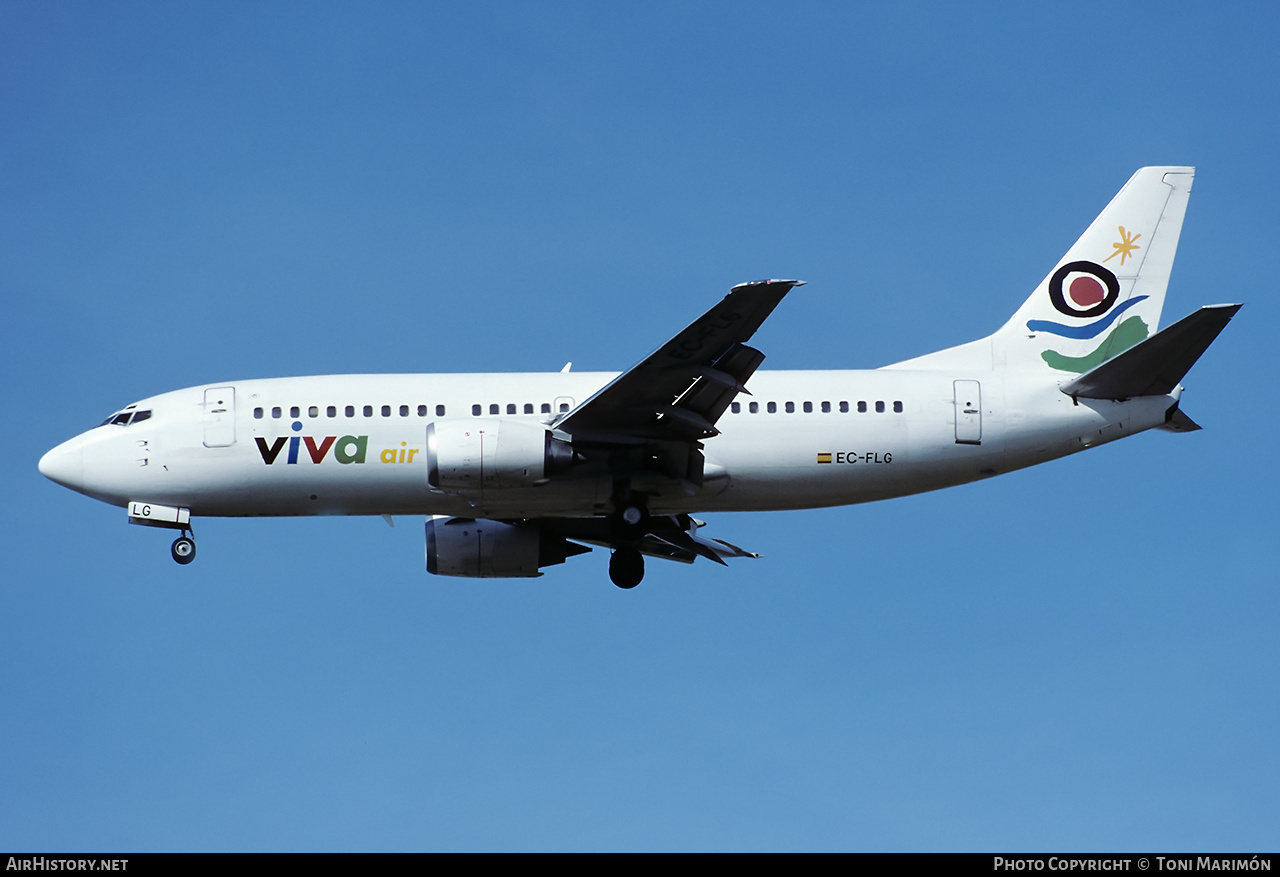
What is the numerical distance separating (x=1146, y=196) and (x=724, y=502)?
1131 cm

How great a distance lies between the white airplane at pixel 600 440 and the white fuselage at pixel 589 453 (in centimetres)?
3

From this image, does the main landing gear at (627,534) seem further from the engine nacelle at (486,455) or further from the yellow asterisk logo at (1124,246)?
the yellow asterisk logo at (1124,246)

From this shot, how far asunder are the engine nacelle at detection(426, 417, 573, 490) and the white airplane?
0.09ft

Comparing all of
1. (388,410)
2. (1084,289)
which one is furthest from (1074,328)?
(388,410)

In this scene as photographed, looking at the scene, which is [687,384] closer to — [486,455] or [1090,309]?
[486,455]

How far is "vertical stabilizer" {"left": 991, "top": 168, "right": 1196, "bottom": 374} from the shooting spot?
102 ft

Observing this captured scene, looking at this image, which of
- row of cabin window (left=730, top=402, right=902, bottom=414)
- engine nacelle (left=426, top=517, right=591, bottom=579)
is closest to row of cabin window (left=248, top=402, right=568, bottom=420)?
engine nacelle (left=426, top=517, right=591, bottom=579)

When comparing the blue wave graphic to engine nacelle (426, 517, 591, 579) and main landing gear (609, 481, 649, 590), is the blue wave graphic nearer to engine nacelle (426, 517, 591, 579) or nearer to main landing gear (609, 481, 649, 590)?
main landing gear (609, 481, 649, 590)

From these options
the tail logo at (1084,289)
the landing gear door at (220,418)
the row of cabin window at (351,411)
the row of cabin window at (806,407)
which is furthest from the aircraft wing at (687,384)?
the tail logo at (1084,289)

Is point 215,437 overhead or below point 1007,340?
below

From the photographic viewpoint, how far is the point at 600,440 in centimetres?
2792

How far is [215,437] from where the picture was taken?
29328 millimetres
